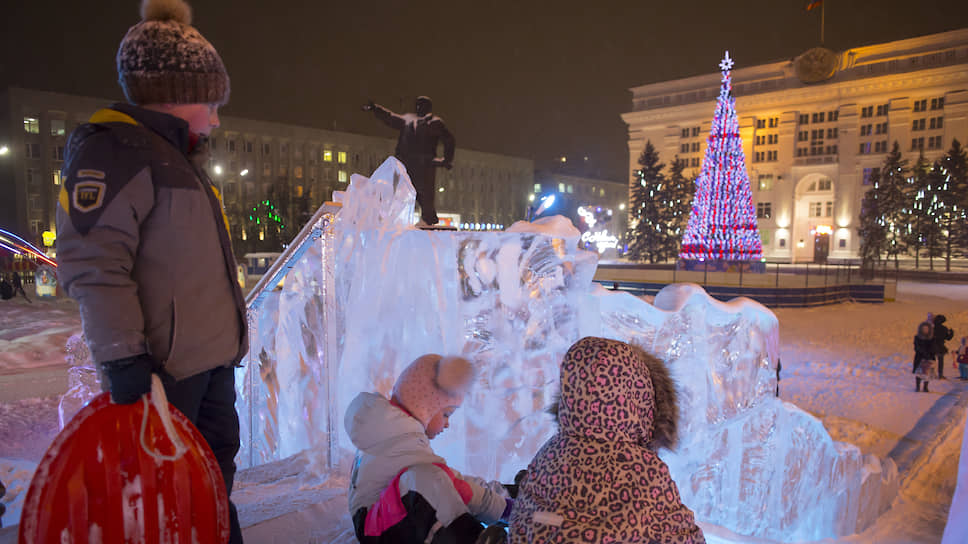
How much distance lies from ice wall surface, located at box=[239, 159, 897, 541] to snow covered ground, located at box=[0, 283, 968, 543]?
0.49 metres

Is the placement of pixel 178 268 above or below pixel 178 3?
below

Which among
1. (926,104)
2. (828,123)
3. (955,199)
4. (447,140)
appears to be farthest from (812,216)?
(447,140)

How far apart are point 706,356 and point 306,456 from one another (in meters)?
2.63

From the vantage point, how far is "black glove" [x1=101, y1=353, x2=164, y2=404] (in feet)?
5.05

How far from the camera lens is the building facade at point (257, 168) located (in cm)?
3853

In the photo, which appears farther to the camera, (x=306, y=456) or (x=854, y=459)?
(x=854, y=459)

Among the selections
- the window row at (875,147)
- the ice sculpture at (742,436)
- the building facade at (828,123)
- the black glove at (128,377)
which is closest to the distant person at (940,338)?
the ice sculpture at (742,436)

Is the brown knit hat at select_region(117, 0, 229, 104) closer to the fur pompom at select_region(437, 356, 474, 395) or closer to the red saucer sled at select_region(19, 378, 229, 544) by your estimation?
the red saucer sled at select_region(19, 378, 229, 544)

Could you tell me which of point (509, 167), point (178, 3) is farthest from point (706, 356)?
point (509, 167)

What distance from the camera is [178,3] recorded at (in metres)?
1.85

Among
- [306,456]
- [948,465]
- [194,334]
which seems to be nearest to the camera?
[194,334]

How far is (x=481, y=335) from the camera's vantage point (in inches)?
132

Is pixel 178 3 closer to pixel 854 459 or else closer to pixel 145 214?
pixel 145 214

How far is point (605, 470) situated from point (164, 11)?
1.97 meters
